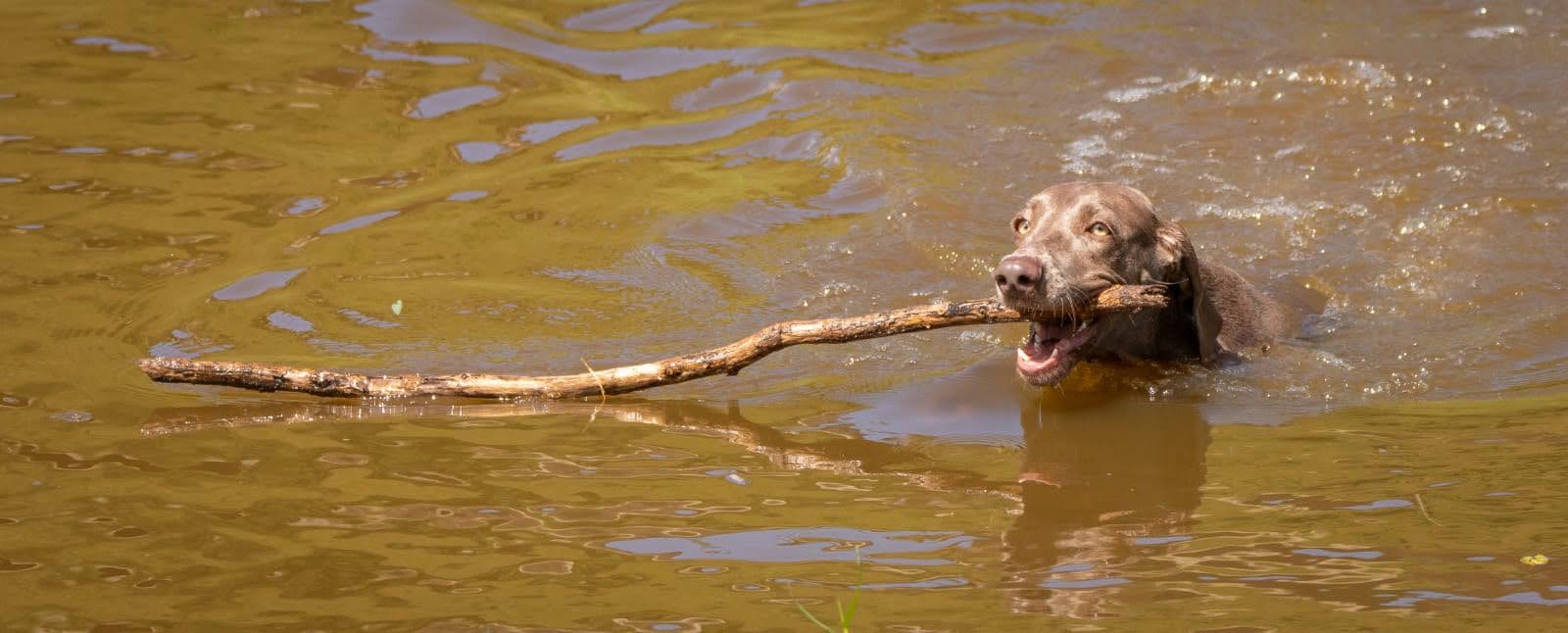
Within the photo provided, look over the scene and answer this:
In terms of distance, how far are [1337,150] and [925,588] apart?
7.48 metres

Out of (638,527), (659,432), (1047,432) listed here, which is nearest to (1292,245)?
(1047,432)

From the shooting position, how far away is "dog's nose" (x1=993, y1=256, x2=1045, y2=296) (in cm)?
644

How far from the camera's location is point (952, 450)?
6258 mm

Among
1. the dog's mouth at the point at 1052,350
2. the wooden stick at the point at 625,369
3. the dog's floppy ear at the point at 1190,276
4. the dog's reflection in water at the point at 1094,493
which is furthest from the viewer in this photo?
the dog's floppy ear at the point at 1190,276

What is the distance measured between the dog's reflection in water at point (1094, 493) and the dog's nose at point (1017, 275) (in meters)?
0.58

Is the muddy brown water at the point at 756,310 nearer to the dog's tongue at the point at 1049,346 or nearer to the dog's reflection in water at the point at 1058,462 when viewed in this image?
the dog's reflection in water at the point at 1058,462

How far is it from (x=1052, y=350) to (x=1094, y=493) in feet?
4.41

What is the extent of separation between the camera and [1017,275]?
6.45 meters

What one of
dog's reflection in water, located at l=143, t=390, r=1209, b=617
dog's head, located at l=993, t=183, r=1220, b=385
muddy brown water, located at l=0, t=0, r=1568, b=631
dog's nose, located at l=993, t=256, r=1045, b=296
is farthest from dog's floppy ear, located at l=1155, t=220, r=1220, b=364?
dog's nose, located at l=993, t=256, r=1045, b=296

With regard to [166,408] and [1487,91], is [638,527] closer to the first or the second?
[166,408]

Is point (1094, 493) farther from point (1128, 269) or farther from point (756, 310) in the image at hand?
point (756, 310)

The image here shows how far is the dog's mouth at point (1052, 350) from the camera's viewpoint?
685cm

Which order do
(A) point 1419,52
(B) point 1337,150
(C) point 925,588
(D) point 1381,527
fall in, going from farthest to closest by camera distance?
(A) point 1419,52 → (B) point 1337,150 → (D) point 1381,527 → (C) point 925,588

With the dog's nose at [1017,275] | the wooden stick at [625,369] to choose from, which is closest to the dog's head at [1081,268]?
the dog's nose at [1017,275]
